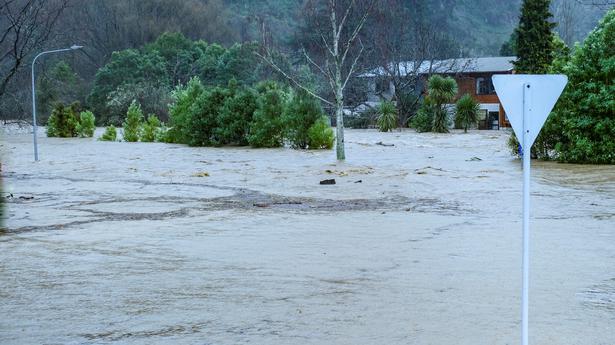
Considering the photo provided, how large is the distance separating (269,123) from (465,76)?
89.2 feet

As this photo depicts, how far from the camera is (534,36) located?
146ft

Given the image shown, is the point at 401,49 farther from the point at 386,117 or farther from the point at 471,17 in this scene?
the point at 471,17

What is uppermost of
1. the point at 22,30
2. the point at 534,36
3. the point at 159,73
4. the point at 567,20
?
the point at 567,20

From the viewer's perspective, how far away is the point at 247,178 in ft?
75.2

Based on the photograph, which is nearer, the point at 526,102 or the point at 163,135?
the point at 526,102

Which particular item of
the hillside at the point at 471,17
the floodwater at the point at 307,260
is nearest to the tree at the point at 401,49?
the hillside at the point at 471,17

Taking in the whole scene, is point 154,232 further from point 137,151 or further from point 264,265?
point 137,151

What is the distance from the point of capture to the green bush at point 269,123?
1439 inches

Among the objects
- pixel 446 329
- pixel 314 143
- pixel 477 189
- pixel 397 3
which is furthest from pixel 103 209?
pixel 397 3

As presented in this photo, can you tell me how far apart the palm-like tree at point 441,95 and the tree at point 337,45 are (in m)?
5.01

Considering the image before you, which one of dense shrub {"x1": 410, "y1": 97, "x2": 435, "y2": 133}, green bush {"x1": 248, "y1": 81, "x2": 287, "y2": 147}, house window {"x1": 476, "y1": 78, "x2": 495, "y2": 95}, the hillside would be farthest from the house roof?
the hillside

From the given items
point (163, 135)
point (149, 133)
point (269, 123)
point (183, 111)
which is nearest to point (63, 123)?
point (149, 133)

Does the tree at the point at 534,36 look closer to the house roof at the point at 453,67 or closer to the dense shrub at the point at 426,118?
the dense shrub at the point at 426,118

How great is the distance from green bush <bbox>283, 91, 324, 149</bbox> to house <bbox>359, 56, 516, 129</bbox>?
23113 millimetres
